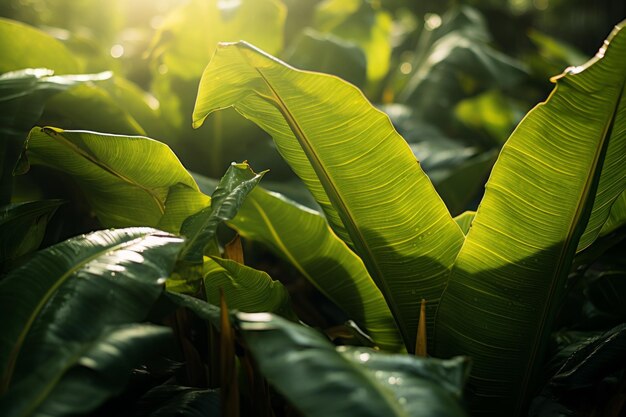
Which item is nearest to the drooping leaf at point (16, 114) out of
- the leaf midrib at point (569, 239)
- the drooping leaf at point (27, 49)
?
the drooping leaf at point (27, 49)

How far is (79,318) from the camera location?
71 centimetres

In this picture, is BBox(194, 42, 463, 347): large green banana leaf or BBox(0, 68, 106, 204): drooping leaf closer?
BBox(194, 42, 463, 347): large green banana leaf

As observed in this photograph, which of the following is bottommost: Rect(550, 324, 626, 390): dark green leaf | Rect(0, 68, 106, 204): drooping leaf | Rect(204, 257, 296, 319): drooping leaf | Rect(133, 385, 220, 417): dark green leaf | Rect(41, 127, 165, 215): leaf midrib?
Rect(550, 324, 626, 390): dark green leaf

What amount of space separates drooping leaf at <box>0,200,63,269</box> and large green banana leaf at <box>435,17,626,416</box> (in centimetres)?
61

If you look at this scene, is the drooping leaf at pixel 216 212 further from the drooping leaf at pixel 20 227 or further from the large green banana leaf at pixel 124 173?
the drooping leaf at pixel 20 227

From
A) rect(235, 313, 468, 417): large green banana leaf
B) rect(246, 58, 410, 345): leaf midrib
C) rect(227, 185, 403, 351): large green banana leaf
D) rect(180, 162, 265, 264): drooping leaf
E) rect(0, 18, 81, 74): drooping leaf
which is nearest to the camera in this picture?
rect(235, 313, 468, 417): large green banana leaf

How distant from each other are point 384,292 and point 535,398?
0.88 feet

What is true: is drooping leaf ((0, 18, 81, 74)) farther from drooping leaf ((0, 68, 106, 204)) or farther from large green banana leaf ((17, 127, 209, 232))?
large green banana leaf ((17, 127, 209, 232))

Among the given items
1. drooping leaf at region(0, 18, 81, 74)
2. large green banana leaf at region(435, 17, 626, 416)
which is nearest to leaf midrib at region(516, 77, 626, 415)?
large green banana leaf at region(435, 17, 626, 416)

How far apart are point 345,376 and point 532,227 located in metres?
0.39

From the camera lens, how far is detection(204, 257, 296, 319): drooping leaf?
3.10 ft

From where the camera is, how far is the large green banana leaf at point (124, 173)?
0.95 m

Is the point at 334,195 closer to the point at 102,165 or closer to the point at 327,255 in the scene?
the point at 327,255

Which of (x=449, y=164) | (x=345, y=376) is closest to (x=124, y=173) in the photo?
(x=345, y=376)
